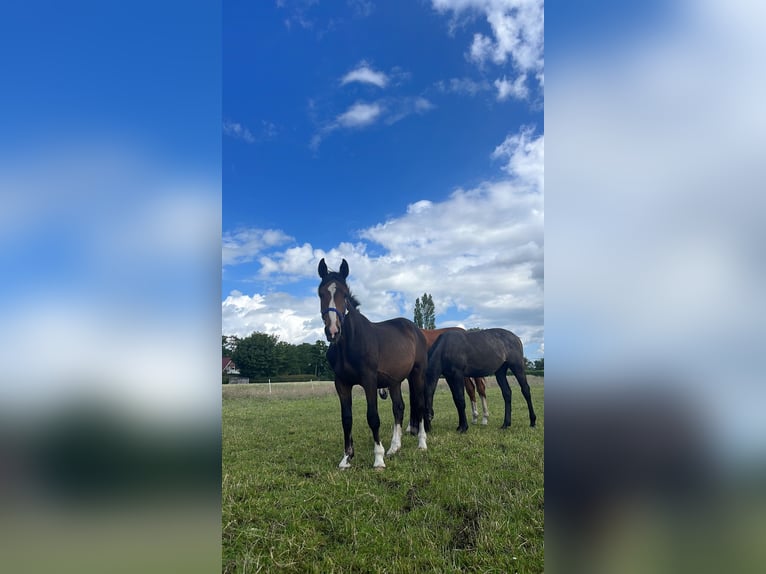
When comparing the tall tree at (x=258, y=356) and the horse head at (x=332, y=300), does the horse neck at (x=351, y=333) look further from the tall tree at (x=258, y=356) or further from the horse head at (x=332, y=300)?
the tall tree at (x=258, y=356)

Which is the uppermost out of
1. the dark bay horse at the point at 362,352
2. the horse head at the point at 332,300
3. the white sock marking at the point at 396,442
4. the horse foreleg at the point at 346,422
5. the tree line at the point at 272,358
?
the horse head at the point at 332,300

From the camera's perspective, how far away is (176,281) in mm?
1435

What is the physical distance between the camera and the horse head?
5.03 m

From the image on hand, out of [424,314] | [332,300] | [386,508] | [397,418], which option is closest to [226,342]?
[397,418]

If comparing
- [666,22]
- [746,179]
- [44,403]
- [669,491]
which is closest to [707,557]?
[669,491]

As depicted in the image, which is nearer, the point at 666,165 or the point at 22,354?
the point at 666,165

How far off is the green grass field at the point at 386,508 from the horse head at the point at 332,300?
1.83m

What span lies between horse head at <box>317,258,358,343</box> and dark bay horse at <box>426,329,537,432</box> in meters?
3.97

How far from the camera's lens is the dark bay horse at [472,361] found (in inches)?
346

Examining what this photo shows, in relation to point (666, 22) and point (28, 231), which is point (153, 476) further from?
point (666, 22)

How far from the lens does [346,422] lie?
573 cm

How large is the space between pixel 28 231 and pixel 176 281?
0.63m

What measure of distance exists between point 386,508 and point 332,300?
2.52 meters

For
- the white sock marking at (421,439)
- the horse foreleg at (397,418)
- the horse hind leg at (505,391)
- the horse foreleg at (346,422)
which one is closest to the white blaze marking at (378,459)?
the horse foreleg at (346,422)
